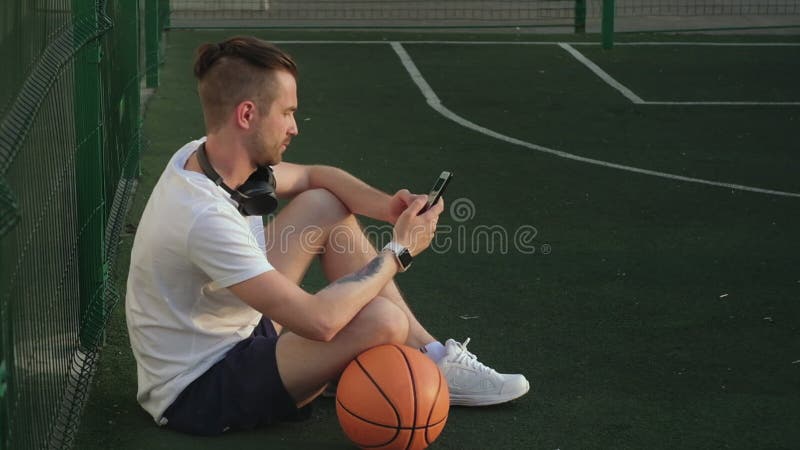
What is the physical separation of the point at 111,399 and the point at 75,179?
889 millimetres

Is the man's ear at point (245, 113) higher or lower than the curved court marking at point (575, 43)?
higher

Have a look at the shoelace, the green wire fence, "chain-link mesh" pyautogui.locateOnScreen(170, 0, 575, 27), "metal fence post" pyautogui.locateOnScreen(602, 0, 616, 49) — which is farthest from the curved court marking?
the shoelace

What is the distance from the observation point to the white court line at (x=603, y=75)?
39.8ft

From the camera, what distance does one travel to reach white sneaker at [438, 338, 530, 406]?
5387 millimetres

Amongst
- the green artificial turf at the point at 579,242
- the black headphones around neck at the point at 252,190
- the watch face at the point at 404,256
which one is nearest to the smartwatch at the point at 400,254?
the watch face at the point at 404,256

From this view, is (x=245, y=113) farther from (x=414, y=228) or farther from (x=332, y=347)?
(x=332, y=347)

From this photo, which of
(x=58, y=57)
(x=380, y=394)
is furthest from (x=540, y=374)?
(x=58, y=57)

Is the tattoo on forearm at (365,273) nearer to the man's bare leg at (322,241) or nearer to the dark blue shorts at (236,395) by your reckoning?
the dark blue shorts at (236,395)

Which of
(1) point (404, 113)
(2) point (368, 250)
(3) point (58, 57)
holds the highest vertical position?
(3) point (58, 57)

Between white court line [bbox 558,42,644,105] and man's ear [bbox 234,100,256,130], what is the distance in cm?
759

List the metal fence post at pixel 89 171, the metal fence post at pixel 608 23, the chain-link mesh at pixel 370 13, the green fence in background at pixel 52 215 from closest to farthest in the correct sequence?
the green fence in background at pixel 52 215
the metal fence post at pixel 89 171
the metal fence post at pixel 608 23
the chain-link mesh at pixel 370 13

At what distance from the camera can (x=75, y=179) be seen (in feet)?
18.2

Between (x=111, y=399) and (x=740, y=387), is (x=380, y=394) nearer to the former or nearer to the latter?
(x=111, y=399)

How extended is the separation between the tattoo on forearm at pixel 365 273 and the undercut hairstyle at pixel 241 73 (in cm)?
64
